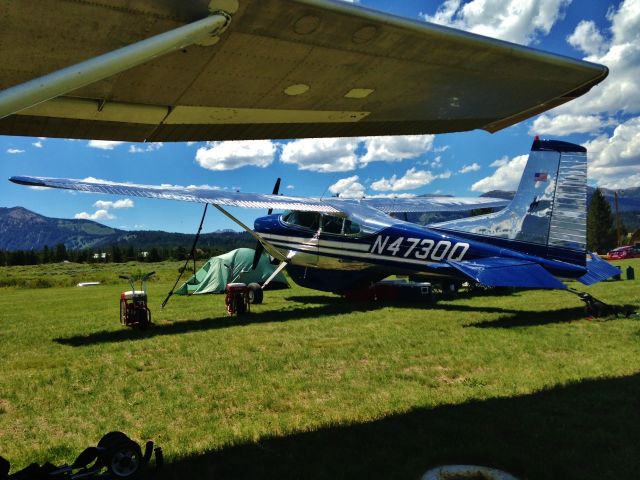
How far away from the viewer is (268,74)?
2.69m

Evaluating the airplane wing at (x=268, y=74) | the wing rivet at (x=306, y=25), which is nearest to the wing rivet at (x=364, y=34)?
the airplane wing at (x=268, y=74)

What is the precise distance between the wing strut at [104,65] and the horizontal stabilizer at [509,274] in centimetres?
706

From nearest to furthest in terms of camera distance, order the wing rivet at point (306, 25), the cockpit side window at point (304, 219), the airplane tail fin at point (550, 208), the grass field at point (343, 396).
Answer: the wing rivet at point (306, 25) → the grass field at point (343, 396) → the airplane tail fin at point (550, 208) → the cockpit side window at point (304, 219)

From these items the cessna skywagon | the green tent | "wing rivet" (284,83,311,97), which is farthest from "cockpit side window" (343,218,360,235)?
"wing rivet" (284,83,311,97)

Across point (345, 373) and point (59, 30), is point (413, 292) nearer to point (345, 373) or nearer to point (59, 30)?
point (345, 373)

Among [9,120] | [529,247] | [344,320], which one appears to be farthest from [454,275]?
[9,120]

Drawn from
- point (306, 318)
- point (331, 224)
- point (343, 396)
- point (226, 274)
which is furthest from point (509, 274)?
point (226, 274)

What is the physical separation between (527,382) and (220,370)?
147 inches

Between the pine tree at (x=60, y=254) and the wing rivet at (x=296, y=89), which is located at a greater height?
the wing rivet at (x=296, y=89)

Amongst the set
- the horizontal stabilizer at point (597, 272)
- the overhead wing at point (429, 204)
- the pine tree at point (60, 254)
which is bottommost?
the pine tree at point (60, 254)

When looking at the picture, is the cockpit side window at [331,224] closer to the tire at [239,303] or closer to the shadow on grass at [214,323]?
the shadow on grass at [214,323]

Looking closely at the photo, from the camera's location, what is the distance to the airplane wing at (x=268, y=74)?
210cm

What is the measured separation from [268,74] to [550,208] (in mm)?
8136

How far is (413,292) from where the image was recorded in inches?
512
